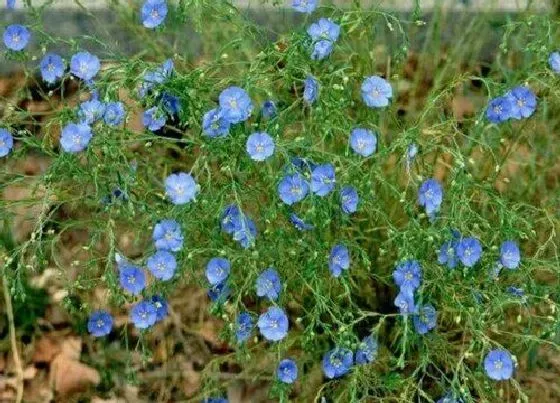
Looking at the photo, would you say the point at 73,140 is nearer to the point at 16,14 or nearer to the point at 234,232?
the point at 234,232

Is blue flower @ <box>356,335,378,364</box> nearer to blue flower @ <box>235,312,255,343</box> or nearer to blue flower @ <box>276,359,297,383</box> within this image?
blue flower @ <box>276,359,297,383</box>

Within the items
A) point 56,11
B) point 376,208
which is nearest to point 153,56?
point 56,11

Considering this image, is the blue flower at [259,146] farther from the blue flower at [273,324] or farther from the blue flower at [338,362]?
the blue flower at [338,362]

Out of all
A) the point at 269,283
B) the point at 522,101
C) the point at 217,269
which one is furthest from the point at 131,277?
the point at 522,101

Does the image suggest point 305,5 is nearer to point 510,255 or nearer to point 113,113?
point 113,113

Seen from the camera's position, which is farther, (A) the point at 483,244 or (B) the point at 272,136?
(A) the point at 483,244

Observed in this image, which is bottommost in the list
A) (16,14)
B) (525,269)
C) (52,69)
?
(16,14)
